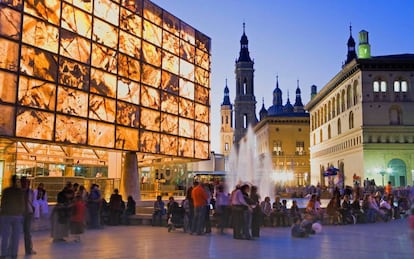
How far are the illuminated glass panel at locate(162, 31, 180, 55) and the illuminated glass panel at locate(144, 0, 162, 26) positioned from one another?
1028 mm

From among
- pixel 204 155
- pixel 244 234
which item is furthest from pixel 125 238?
pixel 204 155

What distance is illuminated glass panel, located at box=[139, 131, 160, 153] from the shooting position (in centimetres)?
2983

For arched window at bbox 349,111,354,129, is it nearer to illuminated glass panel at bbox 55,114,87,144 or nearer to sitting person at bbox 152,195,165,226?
illuminated glass panel at bbox 55,114,87,144

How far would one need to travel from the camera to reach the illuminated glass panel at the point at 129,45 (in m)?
28.6

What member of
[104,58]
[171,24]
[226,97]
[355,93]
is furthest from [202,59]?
[226,97]

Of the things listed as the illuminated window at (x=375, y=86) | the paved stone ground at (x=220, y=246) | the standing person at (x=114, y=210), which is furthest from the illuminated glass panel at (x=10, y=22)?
the illuminated window at (x=375, y=86)

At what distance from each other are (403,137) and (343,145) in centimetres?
967

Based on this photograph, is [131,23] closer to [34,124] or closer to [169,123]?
[169,123]

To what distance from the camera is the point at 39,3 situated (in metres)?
23.7

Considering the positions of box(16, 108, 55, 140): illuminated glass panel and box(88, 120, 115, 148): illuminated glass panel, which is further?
box(88, 120, 115, 148): illuminated glass panel

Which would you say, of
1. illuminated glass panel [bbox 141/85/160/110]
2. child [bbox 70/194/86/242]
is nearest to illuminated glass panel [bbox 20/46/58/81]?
illuminated glass panel [bbox 141/85/160/110]

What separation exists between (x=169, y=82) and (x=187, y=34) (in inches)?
192

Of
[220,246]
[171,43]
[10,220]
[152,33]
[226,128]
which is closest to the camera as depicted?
[10,220]

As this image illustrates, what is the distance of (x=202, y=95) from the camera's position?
1428 inches
